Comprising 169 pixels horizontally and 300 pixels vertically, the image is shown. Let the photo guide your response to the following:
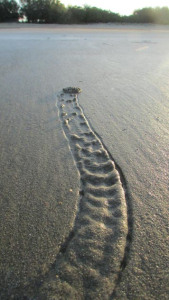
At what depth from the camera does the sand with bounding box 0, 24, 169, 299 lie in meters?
1.19

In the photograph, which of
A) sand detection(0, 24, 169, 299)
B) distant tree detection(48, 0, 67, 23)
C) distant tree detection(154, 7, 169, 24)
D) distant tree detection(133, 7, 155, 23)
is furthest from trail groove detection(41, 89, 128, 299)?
distant tree detection(154, 7, 169, 24)

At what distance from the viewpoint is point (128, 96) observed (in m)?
3.21

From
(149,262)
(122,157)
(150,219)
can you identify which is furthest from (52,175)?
(149,262)

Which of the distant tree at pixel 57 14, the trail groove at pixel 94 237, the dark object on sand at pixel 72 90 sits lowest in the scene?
the trail groove at pixel 94 237

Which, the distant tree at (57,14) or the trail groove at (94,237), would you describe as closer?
the trail groove at (94,237)

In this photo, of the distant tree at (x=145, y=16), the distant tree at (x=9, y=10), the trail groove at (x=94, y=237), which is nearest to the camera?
A: the trail groove at (x=94, y=237)

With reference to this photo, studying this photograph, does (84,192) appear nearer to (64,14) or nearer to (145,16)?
(64,14)

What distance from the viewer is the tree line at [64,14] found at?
17469 millimetres

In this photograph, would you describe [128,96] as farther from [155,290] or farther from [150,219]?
[155,290]

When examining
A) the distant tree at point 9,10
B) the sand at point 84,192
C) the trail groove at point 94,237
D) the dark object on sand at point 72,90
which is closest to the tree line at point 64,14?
the distant tree at point 9,10

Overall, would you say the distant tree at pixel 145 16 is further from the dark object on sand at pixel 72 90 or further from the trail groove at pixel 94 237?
the trail groove at pixel 94 237

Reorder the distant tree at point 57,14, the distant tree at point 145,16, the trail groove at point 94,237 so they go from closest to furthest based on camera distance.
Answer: the trail groove at point 94,237 < the distant tree at point 57,14 < the distant tree at point 145,16

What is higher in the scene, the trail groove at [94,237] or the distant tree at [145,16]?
the distant tree at [145,16]

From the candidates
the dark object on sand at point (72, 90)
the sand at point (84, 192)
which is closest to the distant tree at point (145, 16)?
the sand at point (84, 192)
